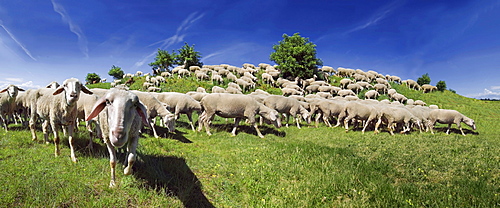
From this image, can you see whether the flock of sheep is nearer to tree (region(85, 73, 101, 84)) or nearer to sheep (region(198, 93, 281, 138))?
sheep (region(198, 93, 281, 138))

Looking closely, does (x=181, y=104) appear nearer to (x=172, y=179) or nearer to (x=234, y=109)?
(x=234, y=109)

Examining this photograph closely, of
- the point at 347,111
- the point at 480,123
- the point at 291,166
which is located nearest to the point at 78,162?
the point at 291,166

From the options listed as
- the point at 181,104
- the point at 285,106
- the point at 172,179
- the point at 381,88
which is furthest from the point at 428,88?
the point at 172,179

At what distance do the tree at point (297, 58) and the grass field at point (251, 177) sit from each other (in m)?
34.4

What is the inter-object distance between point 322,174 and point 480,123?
89.4 feet

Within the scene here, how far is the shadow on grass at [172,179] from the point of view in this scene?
514 centimetres

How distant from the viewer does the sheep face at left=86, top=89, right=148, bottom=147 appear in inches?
154

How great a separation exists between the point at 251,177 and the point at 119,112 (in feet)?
13.6

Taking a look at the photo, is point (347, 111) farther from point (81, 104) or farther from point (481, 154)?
point (81, 104)

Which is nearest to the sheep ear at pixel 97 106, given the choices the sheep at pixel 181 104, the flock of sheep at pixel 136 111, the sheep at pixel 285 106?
the flock of sheep at pixel 136 111

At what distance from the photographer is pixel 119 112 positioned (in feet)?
13.4

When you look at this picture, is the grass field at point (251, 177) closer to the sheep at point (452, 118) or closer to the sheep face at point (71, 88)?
the sheep face at point (71, 88)

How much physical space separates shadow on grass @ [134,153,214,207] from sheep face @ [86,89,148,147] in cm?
163

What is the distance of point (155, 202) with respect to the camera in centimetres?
459
